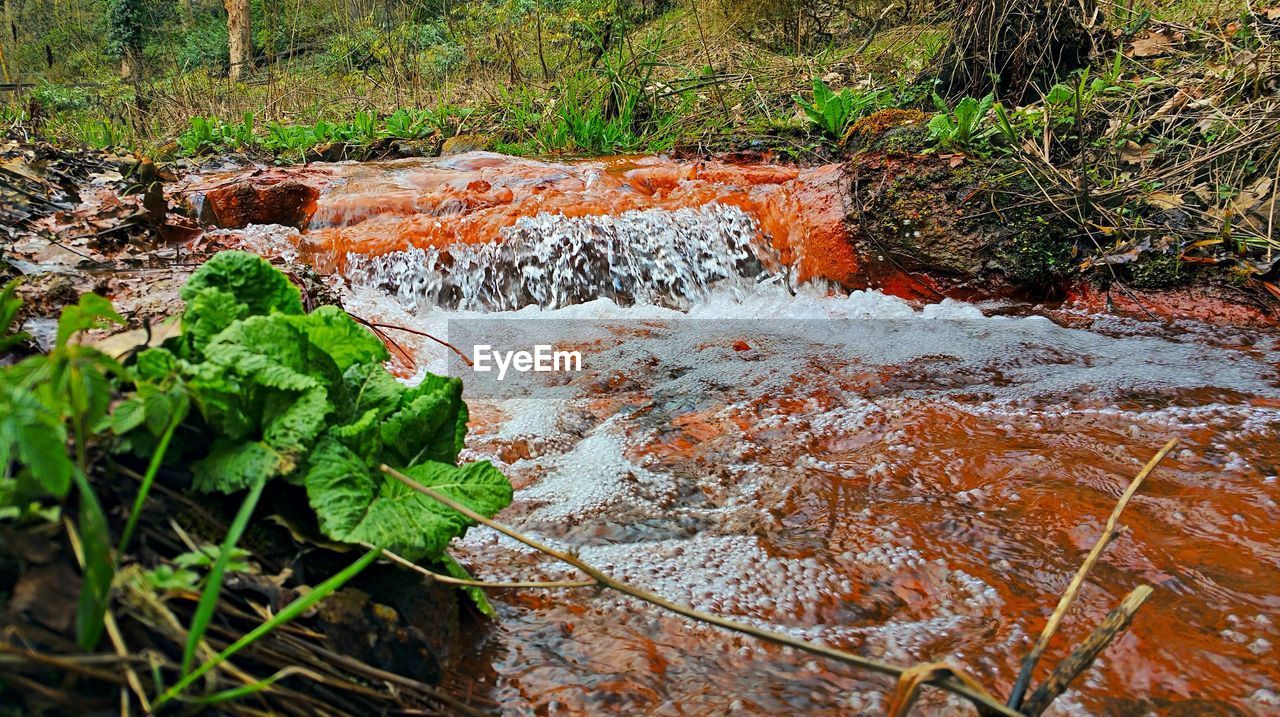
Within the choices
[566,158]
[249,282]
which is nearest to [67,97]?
[566,158]

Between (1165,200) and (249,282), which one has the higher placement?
(1165,200)

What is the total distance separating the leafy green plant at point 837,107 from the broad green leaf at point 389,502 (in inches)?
182

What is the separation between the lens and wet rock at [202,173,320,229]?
4.49 m

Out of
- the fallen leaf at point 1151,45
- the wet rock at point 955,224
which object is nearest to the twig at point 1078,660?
the wet rock at point 955,224

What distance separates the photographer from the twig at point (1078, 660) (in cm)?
83

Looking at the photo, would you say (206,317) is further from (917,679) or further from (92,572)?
(917,679)

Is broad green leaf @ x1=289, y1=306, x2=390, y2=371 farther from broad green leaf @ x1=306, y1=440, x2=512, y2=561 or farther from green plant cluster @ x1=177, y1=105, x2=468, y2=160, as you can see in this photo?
green plant cluster @ x1=177, y1=105, x2=468, y2=160

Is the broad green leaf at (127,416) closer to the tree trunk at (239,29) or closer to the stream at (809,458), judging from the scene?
the stream at (809,458)

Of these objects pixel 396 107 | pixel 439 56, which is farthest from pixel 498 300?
pixel 439 56

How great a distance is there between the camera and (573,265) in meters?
4.00

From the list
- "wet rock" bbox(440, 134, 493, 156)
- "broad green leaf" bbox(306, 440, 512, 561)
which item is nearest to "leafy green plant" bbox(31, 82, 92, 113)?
"wet rock" bbox(440, 134, 493, 156)

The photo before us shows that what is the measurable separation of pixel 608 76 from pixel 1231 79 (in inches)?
181

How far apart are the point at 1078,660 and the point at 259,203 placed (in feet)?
15.8

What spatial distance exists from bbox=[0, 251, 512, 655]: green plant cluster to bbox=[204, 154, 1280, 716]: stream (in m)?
0.30
